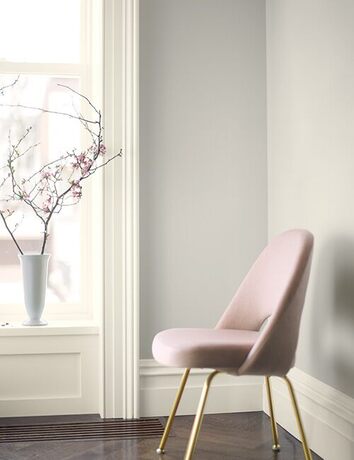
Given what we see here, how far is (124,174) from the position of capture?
3.32 meters

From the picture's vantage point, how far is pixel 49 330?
331 centimetres

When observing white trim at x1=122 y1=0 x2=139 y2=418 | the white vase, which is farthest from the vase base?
white trim at x1=122 y1=0 x2=139 y2=418

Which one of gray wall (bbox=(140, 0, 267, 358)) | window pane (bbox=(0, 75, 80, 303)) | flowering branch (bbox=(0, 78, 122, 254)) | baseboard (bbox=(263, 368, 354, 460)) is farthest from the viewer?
window pane (bbox=(0, 75, 80, 303))

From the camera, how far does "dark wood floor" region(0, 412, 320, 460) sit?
2.68m

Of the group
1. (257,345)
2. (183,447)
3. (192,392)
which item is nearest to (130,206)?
(192,392)

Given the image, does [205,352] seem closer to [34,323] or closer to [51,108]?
[34,323]

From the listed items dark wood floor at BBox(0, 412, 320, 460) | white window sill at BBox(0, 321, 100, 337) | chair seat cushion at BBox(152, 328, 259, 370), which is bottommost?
dark wood floor at BBox(0, 412, 320, 460)

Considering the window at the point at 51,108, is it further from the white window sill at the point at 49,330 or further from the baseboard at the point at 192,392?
the baseboard at the point at 192,392

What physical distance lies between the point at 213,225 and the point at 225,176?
0.80 feet

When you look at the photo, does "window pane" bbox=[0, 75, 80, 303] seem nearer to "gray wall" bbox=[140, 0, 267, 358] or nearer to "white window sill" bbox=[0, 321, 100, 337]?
"white window sill" bbox=[0, 321, 100, 337]

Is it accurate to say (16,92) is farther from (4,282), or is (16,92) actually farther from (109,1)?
(4,282)

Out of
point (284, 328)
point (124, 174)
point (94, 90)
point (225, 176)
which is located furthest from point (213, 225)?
point (284, 328)

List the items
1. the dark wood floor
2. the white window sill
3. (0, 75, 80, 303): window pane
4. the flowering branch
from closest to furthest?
the dark wood floor → the white window sill → the flowering branch → (0, 75, 80, 303): window pane

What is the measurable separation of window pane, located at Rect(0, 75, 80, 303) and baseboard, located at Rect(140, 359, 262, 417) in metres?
0.61
